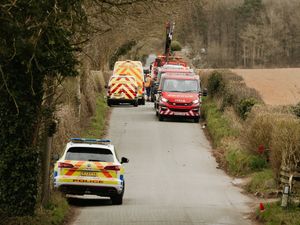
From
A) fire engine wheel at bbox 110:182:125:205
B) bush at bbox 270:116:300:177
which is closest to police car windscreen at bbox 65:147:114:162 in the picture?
fire engine wheel at bbox 110:182:125:205

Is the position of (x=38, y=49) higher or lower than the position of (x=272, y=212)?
higher

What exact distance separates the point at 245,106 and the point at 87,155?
1647 cm

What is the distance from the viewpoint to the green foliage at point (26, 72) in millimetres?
Result: 14273

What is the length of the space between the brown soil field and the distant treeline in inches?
1526

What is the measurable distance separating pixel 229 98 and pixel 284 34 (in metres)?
71.3

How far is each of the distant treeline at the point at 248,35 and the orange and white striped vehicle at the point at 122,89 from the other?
190 feet

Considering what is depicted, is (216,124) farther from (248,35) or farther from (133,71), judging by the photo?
(248,35)

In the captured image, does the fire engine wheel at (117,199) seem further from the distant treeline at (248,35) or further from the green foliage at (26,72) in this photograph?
the distant treeline at (248,35)

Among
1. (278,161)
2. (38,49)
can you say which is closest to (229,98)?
(278,161)

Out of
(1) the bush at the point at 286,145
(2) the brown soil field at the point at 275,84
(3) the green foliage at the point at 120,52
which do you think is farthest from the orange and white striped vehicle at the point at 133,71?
(3) the green foliage at the point at 120,52

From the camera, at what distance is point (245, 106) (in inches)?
1484

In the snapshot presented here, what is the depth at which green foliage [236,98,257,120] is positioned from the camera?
121 ft

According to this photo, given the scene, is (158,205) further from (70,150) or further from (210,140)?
(210,140)

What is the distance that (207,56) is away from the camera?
115625mm
